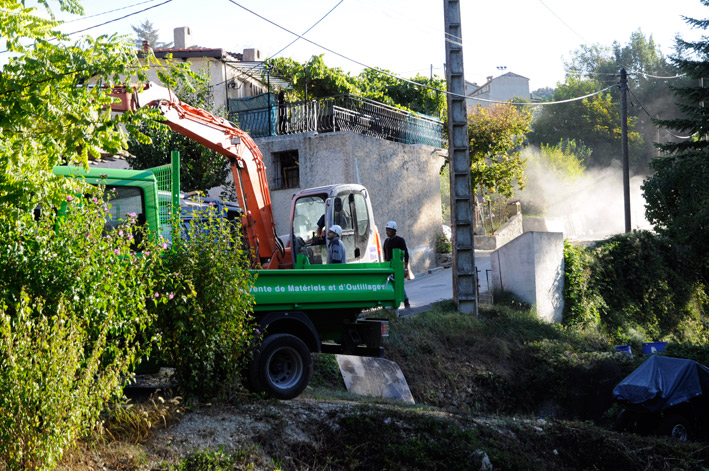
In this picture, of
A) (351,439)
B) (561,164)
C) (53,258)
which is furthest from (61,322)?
(561,164)

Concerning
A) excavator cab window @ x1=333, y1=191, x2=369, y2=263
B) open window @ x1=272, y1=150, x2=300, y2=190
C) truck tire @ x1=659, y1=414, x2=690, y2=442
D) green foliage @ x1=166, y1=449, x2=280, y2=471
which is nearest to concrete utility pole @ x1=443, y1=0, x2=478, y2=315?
excavator cab window @ x1=333, y1=191, x2=369, y2=263

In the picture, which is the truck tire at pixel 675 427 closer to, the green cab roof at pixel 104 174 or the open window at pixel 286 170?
the green cab roof at pixel 104 174

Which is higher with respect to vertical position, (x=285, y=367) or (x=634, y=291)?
(x=285, y=367)

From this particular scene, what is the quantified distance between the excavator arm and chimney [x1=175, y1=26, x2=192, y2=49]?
19.8 m

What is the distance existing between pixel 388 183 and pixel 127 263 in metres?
16.3

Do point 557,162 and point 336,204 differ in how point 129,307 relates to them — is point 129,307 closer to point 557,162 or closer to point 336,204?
point 336,204

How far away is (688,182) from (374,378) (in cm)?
1511

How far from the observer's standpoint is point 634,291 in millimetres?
21172

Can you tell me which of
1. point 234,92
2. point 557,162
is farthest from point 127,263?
point 557,162

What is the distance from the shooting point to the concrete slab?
11.6 meters

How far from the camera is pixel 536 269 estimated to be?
17.9 meters

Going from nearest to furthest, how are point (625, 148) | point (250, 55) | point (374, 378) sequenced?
point (374, 378) → point (250, 55) → point (625, 148)

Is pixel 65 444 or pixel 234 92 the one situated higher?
pixel 234 92

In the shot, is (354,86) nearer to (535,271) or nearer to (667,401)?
(535,271)
